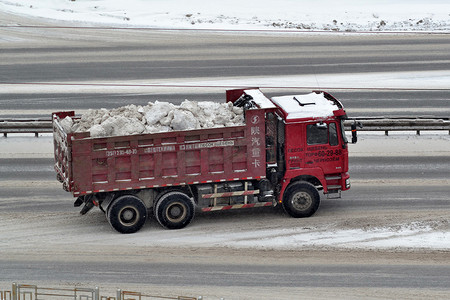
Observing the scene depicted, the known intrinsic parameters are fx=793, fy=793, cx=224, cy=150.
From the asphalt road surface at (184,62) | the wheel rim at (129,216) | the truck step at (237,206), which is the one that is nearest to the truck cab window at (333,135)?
the truck step at (237,206)

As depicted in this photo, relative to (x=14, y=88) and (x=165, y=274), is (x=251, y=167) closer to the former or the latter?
(x=165, y=274)

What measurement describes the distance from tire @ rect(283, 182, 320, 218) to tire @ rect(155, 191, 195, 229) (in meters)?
2.25

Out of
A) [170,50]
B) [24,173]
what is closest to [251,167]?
[24,173]

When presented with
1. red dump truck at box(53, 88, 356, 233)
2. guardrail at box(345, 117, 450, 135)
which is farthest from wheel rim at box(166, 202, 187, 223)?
guardrail at box(345, 117, 450, 135)

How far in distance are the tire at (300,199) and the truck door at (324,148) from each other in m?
0.51

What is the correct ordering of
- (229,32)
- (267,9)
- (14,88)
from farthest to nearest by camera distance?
1. (267,9)
2. (229,32)
3. (14,88)

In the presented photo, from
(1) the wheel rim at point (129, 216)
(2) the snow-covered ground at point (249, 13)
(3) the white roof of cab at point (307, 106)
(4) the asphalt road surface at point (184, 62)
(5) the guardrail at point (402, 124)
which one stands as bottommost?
(1) the wheel rim at point (129, 216)

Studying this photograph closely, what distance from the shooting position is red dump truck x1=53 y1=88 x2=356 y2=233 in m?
17.2

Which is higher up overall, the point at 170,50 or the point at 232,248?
the point at 170,50

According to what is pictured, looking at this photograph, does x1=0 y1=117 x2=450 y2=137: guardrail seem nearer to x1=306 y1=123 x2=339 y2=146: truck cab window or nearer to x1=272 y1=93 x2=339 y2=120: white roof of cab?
x1=272 y1=93 x2=339 y2=120: white roof of cab

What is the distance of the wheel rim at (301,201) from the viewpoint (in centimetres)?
1841

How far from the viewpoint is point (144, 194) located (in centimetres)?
1783

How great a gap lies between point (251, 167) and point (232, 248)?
2.19m

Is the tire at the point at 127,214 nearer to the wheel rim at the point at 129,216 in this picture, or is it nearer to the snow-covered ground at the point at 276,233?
the wheel rim at the point at 129,216
